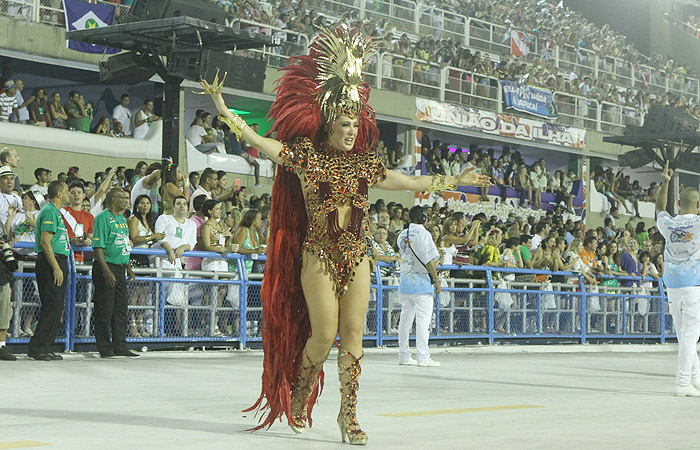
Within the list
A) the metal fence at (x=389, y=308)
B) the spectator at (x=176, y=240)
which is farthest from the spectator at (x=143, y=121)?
the spectator at (x=176, y=240)

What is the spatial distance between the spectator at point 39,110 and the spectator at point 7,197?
726cm

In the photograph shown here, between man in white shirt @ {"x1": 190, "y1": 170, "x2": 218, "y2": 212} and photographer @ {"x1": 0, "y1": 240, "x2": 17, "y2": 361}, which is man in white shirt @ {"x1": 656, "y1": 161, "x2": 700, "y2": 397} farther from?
man in white shirt @ {"x1": 190, "y1": 170, "x2": 218, "y2": 212}

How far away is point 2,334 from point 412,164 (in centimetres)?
1690

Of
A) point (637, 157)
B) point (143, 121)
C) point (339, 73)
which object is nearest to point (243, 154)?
point (143, 121)

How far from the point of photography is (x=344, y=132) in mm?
6398

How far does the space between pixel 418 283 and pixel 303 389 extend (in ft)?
21.0

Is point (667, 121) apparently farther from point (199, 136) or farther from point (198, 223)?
point (198, 223)

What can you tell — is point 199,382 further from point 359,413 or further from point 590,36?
point 590,36

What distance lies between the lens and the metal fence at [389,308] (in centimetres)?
1212

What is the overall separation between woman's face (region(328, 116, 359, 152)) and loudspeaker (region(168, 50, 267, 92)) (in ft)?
22.7

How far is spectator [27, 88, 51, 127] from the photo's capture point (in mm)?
19000

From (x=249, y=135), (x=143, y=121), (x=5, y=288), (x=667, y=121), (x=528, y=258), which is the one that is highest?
(x=667, y=121)

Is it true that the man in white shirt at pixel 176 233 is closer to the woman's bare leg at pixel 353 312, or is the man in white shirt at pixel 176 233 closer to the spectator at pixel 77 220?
the spectator at pixel 77 220

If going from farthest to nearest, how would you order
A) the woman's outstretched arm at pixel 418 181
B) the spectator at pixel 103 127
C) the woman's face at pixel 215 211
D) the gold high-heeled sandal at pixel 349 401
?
the spectator at pixel 103 127, the woman's face at pixel 215 211, the woman's outstretched arm at pixel 418 181, the gold high-heeled sandal at pixel 349 401
